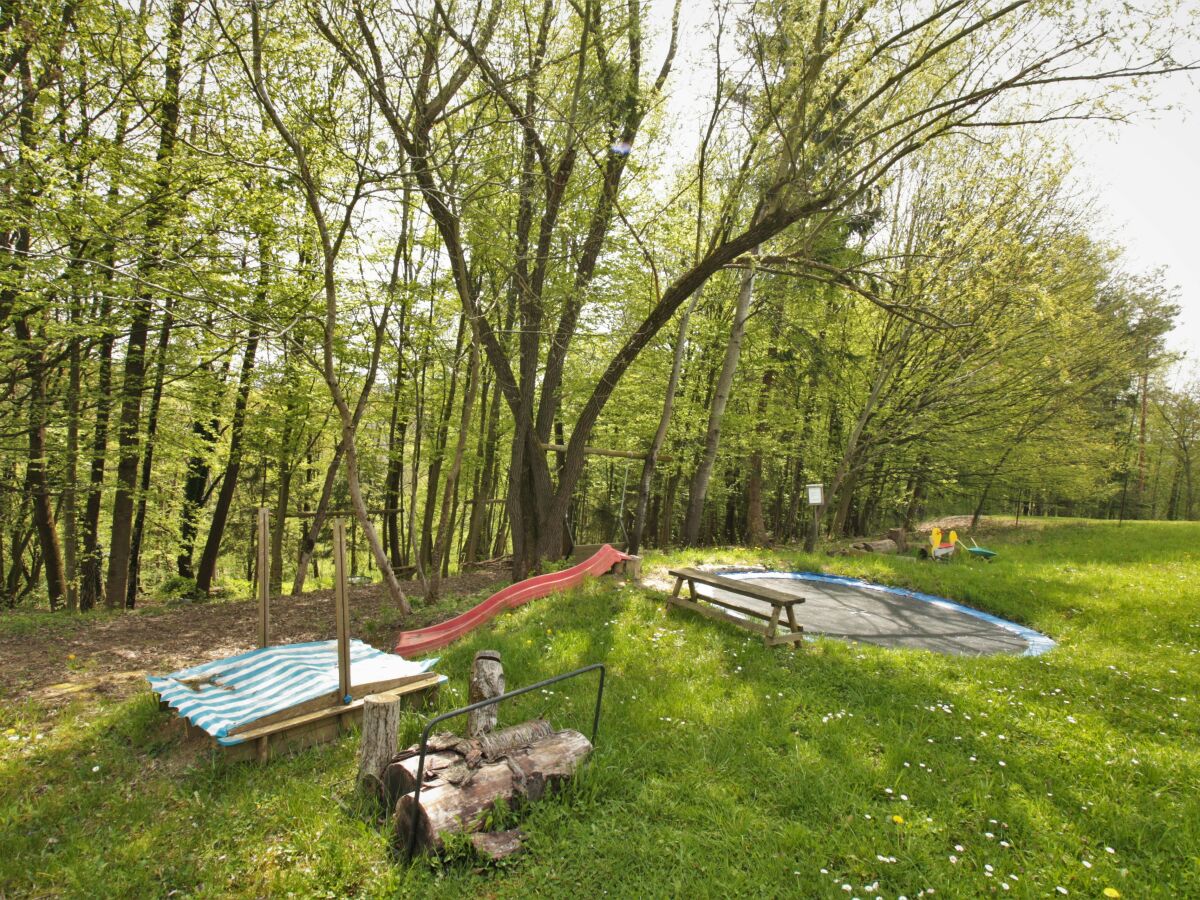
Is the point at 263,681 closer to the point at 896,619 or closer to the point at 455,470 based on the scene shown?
the point at 455,470

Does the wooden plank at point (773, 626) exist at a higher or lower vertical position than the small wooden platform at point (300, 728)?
higher

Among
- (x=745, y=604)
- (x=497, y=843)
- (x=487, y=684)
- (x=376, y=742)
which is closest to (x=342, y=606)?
(x=376, y=742)

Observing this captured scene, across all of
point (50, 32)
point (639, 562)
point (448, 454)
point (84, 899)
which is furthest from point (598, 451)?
point (50, 32)

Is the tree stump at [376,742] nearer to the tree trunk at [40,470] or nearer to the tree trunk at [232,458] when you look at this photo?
the tree trunk at [40,470]

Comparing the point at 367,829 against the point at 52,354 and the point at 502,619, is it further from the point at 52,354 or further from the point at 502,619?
the point at 52,354

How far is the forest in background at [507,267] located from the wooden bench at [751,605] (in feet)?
9.93

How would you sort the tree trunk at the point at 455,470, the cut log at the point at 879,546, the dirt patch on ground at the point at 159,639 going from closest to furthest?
the dirt patch on ground at the point at 159,639 → the tree trunk at the point at 455,470 → the cut log at the point at 879,546

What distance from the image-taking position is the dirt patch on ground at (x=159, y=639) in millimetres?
5863

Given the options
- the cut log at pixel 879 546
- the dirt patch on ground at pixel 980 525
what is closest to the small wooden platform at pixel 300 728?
the cut log at pixel 879 546

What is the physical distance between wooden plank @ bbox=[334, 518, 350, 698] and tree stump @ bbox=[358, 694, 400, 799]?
725 millimetres

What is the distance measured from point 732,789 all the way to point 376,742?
216 centimetres

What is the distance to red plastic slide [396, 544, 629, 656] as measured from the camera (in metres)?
6.90

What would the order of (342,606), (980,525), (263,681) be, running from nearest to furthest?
(342,606) < (263,681) < (980,525)

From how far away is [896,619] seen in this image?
7.36 metres
